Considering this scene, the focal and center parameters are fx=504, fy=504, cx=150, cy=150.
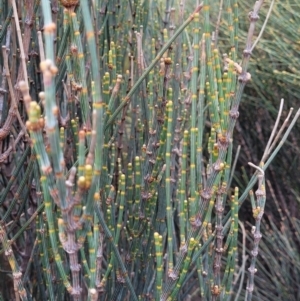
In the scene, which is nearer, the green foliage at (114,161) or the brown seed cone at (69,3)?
the green foliage at (114,161)

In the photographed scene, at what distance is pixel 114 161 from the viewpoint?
1210 mm

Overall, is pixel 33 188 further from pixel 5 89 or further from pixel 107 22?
pixel 107 22

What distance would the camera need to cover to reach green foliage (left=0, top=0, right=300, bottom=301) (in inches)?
28.6

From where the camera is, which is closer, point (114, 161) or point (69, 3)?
point (69, 3)

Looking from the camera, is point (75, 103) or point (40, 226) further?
point (75, 103)

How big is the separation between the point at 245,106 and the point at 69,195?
1875 millimetres

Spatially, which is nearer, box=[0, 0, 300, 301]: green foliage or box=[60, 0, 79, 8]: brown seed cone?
box=[0, 0, 300, 301]: green foliage

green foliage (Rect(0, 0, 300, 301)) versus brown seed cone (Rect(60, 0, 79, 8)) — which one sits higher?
brown seed cone (Rect(60, 0, 79, 8))

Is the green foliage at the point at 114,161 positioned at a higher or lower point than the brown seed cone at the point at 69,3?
lower

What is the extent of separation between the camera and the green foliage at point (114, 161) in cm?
73

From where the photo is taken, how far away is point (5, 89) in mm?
1275

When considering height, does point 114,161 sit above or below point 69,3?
below

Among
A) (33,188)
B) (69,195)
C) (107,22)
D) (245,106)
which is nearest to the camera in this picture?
(69,195)

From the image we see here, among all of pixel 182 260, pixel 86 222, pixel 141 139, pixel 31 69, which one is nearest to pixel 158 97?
pixel 141 139
